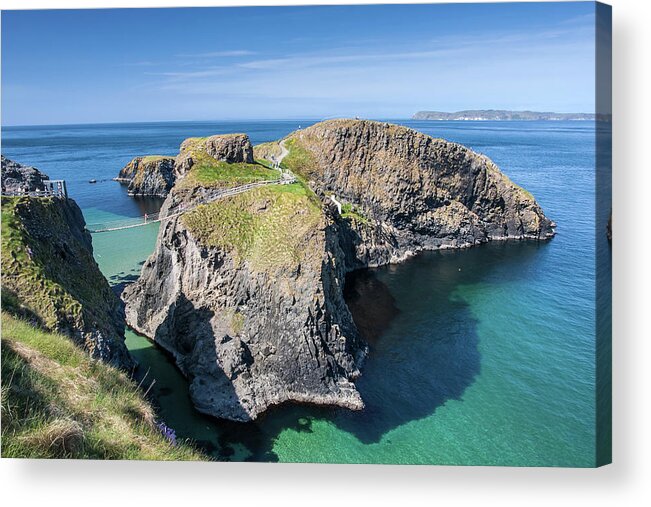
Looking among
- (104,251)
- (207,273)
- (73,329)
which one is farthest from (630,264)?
(104,251)

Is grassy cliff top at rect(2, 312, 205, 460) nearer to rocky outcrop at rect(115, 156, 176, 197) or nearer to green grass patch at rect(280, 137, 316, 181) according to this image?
green grass patch at rect(280, 137, 316, 181)

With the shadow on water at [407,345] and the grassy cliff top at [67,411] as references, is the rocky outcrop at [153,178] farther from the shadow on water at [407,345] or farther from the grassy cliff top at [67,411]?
the grassy cliff top at [67,411]

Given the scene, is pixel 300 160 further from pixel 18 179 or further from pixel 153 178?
pixel 18 179

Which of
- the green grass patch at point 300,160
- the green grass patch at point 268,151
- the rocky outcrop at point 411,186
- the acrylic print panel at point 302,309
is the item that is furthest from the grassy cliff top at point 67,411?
the green grass patch at point 268,151

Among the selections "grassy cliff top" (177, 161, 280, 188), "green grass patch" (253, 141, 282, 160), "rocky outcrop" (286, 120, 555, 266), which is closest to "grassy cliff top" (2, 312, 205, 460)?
"grassy cliff top" (177, 161, 280, 188)

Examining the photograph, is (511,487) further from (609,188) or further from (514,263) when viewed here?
(514,263)

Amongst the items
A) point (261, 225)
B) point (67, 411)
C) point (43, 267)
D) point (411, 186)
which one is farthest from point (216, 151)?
point (67, 411)
